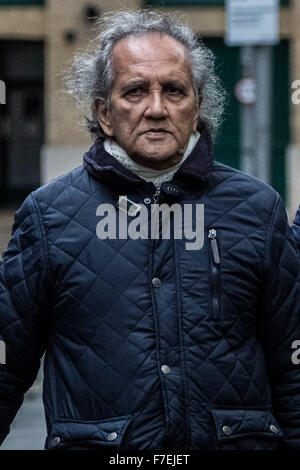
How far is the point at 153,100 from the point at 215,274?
0.48m

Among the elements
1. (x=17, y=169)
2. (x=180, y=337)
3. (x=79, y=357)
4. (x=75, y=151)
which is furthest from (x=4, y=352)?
(x=17, y=169)

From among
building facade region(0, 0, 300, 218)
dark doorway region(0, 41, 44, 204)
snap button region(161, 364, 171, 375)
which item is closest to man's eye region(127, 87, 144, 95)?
snap button region(161, 364, 171, 375)

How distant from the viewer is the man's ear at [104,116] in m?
3.04

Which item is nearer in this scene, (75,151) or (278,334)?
(278,334)

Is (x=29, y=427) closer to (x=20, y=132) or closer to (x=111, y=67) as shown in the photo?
(x=111, y=67)

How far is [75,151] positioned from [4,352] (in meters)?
15.5

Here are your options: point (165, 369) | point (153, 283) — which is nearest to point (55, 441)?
point (165, 369)

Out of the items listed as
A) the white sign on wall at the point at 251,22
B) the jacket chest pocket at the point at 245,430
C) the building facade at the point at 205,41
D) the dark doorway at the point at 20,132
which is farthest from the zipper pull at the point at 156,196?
the dark doorway at the point at 20,132

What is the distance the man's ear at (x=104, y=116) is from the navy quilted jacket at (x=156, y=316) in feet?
0.15

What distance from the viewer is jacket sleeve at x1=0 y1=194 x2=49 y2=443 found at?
2.96 metres

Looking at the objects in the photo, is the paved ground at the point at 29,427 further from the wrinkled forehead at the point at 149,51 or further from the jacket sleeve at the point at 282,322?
the wrinkled forehead at the point at 149,51
